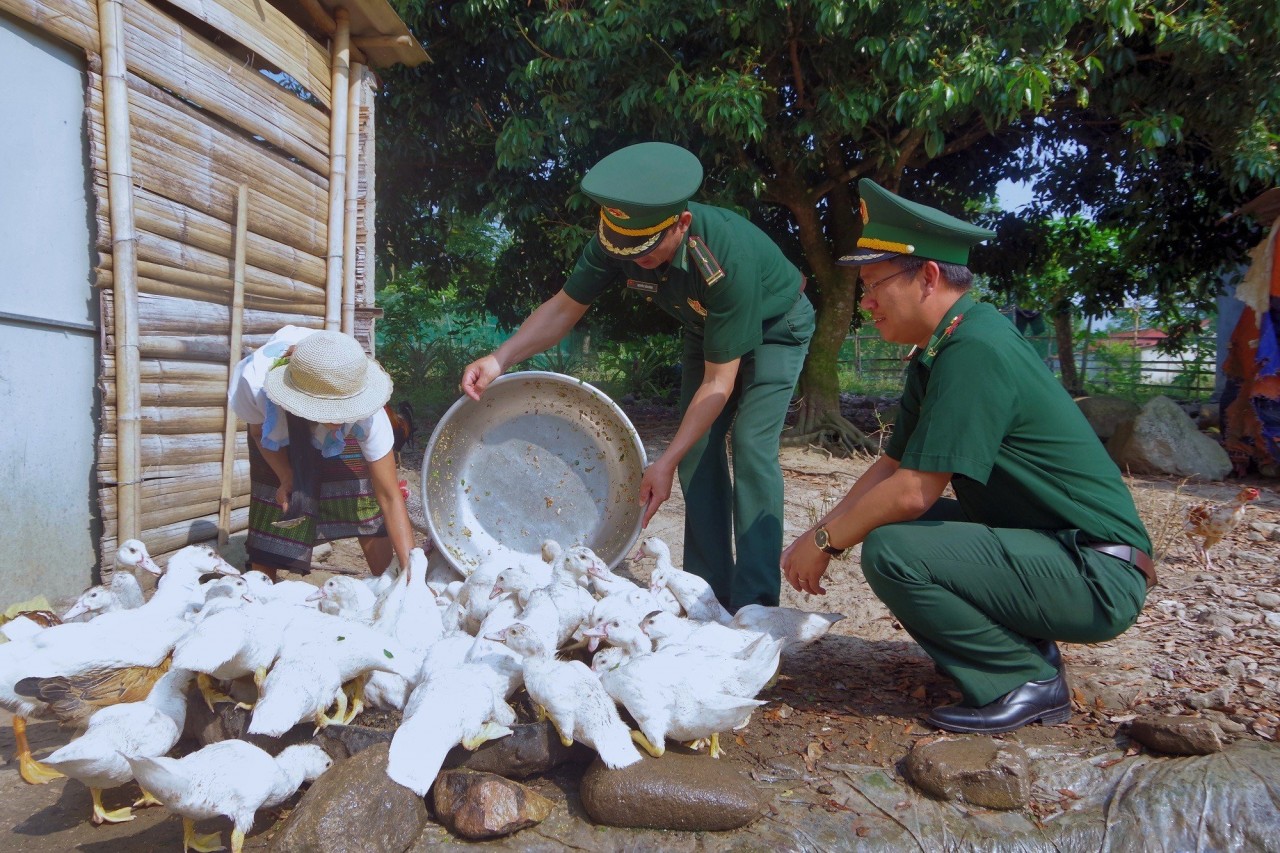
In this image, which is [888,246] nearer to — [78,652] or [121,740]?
[121,740]

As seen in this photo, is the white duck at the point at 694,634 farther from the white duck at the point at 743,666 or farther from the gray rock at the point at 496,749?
the gray rock at the point at 496,749

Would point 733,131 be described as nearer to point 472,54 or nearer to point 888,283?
point 472,54

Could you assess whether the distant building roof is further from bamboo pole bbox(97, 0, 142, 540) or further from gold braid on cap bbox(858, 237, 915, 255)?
bamboo pole bbox(97, 0, 142, 540)

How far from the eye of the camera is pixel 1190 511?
4895 millimetres

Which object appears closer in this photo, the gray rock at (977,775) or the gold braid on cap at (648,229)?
the gray rock at (977,775)

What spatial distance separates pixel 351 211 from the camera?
5.60 meters

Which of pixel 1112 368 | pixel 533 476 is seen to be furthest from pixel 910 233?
pixel 1112 368

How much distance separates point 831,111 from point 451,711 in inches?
209

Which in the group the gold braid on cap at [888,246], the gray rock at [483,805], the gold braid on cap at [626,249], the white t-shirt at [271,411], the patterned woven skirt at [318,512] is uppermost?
the gold braid on cap at [626,249]

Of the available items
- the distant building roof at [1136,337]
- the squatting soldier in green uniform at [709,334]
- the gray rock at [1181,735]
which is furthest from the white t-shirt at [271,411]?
the distant building roof at [1136,337]

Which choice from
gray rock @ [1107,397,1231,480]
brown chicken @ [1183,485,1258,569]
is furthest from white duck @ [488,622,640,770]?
gray rock @ [1107,397,1231,480]

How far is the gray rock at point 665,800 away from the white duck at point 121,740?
1.18 m

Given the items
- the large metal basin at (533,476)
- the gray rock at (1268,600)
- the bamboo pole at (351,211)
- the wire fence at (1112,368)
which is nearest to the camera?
the gray rock at (1268,600)

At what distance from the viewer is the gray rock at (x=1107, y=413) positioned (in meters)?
8.90
